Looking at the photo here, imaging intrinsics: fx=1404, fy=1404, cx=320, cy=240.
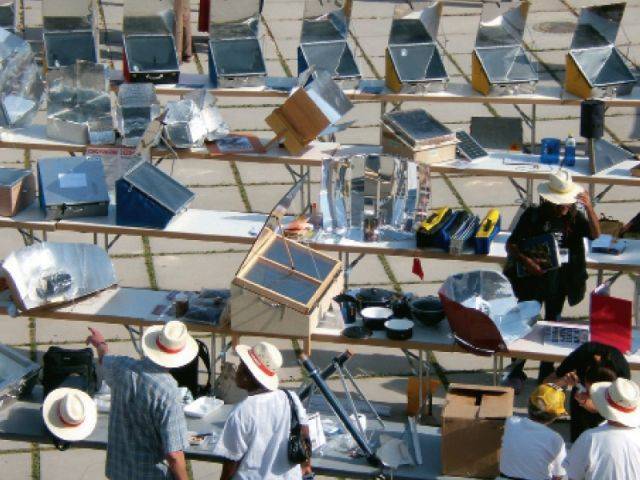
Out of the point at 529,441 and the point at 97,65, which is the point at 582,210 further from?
the point at 97,65

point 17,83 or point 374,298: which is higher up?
point 17,83

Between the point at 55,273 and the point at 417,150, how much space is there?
2.79 meters

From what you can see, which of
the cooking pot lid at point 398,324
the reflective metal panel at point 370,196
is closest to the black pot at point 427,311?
the cooking pot lid at point 398,324

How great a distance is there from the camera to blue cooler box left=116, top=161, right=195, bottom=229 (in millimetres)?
8906

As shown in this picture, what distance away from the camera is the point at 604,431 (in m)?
6.02

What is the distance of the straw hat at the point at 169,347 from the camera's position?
20.8ft

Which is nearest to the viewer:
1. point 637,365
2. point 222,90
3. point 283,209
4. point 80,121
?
point 637,365

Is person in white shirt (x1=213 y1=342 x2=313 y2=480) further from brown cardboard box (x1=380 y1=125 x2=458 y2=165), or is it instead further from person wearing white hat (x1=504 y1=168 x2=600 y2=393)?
brown cardboard box (x1=380 y1=125 x2=458 y2=165)

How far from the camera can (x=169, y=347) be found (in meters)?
6.36

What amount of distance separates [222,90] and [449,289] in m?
3.92

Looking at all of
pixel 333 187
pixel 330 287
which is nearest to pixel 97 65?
pixel 333 187

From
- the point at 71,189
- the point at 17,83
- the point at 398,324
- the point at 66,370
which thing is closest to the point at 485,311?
the point at 398,324

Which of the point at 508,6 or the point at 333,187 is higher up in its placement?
the point at 508,6

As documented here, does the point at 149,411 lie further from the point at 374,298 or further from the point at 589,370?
the point at 374,298
